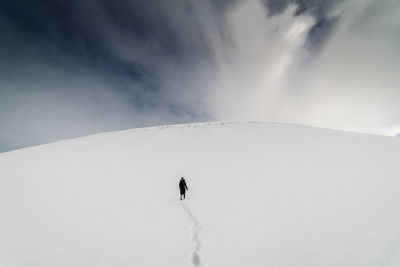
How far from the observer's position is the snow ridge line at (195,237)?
3354mm

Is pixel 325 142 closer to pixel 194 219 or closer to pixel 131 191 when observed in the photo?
pixel 194 219

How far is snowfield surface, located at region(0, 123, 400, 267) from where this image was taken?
3471 mm

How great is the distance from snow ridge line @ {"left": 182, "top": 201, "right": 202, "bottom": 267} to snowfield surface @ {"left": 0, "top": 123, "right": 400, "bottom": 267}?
0.03m

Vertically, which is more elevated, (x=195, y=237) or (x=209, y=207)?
(x=209, y=207)

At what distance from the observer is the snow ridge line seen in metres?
3.35

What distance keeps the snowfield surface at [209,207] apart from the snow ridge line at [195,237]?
1.1 inches

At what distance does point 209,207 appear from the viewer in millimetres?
6168

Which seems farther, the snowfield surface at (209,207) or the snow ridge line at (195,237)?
the snowfield surface at (209,207)

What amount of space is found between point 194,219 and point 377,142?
628 inches

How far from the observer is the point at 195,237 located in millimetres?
4254

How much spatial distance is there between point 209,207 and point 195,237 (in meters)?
1.96

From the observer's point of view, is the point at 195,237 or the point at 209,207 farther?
the point at 209,207

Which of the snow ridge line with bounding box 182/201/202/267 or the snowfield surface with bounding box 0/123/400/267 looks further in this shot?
the snowfield surface with bounding box 0/123/400/267

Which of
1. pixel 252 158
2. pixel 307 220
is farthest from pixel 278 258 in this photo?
pixel 252 158
